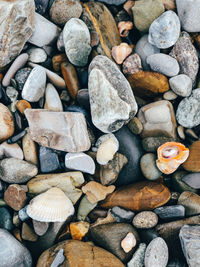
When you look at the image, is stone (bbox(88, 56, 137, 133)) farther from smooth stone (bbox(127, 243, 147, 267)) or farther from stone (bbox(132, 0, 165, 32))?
smooth stone (bbox(127, 243, 147, 267))

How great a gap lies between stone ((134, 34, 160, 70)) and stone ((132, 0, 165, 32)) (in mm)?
134

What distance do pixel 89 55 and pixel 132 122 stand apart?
0.73 metres

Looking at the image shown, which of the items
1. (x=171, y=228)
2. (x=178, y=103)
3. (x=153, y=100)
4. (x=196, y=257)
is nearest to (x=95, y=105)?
(x=153, y=100)

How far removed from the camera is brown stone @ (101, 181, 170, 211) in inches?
104

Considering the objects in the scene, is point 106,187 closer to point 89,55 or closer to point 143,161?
point 143,161

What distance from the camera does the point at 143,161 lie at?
2.78 meters

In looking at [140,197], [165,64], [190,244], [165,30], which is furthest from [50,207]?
[165,30]

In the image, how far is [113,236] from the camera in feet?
8.38

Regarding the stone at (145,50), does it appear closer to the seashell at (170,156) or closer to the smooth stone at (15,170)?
the seashell at (170,156)

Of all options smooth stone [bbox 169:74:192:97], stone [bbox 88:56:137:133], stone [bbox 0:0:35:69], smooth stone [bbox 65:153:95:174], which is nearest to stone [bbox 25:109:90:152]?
smooth stone [bbox 65:153:95:174]

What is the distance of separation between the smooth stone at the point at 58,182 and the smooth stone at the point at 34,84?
2.26 feet

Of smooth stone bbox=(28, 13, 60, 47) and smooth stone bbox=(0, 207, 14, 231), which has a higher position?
smooth stone bbox=(28, 13, 60, 47)

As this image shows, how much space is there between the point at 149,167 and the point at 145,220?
46 cm

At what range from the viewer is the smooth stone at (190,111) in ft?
9.11
